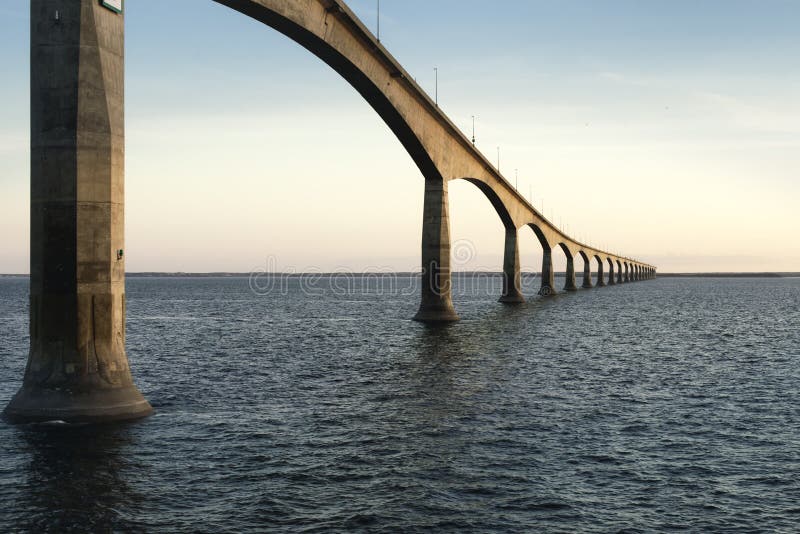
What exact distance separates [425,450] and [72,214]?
31.1 feet

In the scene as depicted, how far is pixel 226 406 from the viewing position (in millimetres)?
20266

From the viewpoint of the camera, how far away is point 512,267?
264 feet

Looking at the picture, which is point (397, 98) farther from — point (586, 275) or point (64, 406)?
point (586, 275)

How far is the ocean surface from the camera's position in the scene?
11492 mm

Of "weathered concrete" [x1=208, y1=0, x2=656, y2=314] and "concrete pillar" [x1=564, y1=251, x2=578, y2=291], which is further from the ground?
"weathered concrete" [x1=208, y1=0, x2=656, y2=314]

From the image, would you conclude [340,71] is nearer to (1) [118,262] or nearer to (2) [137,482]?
(1) [118,262]

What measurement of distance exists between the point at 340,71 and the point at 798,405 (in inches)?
910

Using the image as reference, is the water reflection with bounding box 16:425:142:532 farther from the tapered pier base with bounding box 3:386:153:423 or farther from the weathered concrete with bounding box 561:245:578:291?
the weathered concrete with bounding box 561:245:578:291

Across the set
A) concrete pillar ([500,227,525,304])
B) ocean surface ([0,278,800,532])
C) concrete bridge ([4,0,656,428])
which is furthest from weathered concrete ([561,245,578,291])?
concrete bridge ([4,0,656,428])

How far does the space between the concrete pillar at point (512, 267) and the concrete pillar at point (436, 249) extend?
31.7 m

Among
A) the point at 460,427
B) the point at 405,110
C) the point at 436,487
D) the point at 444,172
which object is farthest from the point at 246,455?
the point at 444,172

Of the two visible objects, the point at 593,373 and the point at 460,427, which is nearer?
the point at 460,427

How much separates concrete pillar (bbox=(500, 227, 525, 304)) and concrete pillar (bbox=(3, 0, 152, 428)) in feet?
214

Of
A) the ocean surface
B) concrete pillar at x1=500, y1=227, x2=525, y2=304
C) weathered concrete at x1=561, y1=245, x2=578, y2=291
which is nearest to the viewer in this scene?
the ocean surface
